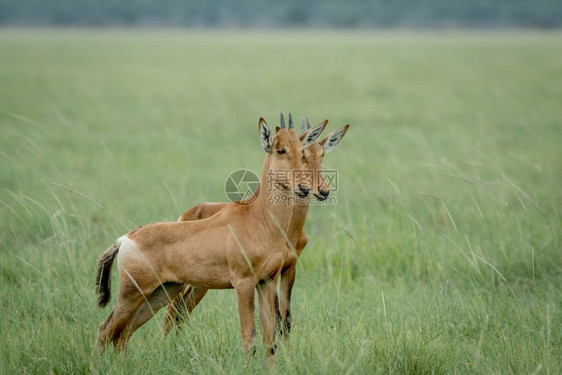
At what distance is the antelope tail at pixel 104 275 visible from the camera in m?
4.27

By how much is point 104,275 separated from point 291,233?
1.30 metres

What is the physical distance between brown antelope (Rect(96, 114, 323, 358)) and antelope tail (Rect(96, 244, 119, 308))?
0.12 metres

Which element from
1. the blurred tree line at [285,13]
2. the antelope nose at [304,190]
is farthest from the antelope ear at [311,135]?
the blurred tree line at [285,13]

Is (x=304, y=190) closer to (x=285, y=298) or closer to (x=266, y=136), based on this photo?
(x=266, y=136)

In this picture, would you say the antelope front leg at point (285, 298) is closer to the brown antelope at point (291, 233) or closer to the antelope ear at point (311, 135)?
the brown antelope at point (291, 233)

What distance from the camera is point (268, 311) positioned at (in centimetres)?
418

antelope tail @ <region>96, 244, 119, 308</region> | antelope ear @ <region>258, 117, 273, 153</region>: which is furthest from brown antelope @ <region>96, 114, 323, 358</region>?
antelope tail @ <region>96, 244, 119, 308</region>

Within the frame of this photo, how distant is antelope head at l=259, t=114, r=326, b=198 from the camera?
13.2 ft

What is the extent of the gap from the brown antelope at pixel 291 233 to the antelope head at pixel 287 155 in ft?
0.16

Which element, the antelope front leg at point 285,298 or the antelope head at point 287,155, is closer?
the antelope head at point 287,155

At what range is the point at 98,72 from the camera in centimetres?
2797

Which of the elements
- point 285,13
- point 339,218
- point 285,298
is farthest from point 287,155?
point 285,13

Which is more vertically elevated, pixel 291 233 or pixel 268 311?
pixel 291 233

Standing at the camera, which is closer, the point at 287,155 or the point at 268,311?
the point at 287,155
